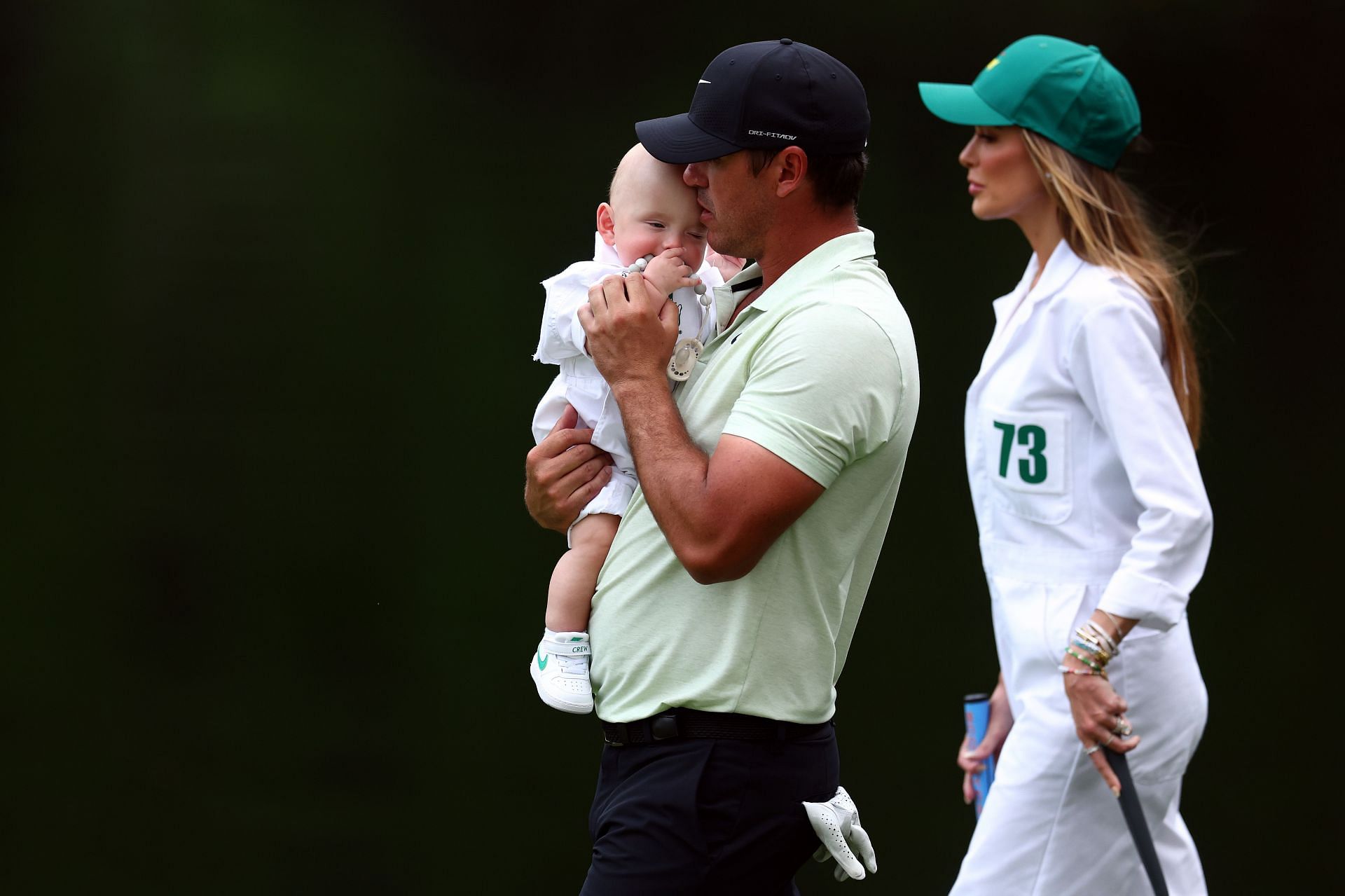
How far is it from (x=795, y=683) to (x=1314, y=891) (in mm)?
2513

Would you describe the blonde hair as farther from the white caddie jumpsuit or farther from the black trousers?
the black trousers

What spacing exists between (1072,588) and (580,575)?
0.95 metres

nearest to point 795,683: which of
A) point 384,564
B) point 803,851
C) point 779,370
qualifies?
point 803,851

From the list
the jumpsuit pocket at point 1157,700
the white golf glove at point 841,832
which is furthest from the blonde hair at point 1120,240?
the white golf glove at point 841,832

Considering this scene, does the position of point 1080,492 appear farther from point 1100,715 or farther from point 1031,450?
point 1100,715

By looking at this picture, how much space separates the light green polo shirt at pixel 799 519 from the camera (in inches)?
87.0

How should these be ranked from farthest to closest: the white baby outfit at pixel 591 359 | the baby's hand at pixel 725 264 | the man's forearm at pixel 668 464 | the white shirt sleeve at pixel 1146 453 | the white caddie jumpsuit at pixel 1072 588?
the baby's hand at pixel 725 264
the white caddie jumpsuit at pixel 1072 588
the white shirt sleeve at pixel 1146 453
the white baby outfit at pixel 591 359
the man's forearm at pixel 668 464

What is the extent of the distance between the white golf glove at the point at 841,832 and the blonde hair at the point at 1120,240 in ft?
3.27

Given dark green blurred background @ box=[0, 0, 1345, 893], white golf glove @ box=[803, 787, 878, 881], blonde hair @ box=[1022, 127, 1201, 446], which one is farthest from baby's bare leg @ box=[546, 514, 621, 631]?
dark green blurred background @ box=[0, 0, 1345, 893]

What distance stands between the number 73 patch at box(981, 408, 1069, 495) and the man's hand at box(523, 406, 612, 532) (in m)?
0.80

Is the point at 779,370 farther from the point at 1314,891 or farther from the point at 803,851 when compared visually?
the point at 1314,891

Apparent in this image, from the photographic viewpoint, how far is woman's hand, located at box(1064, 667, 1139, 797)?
273 cm

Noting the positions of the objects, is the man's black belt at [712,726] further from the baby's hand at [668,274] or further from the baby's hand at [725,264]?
the baby's hand at [725,264]

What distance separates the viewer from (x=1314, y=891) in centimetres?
418
